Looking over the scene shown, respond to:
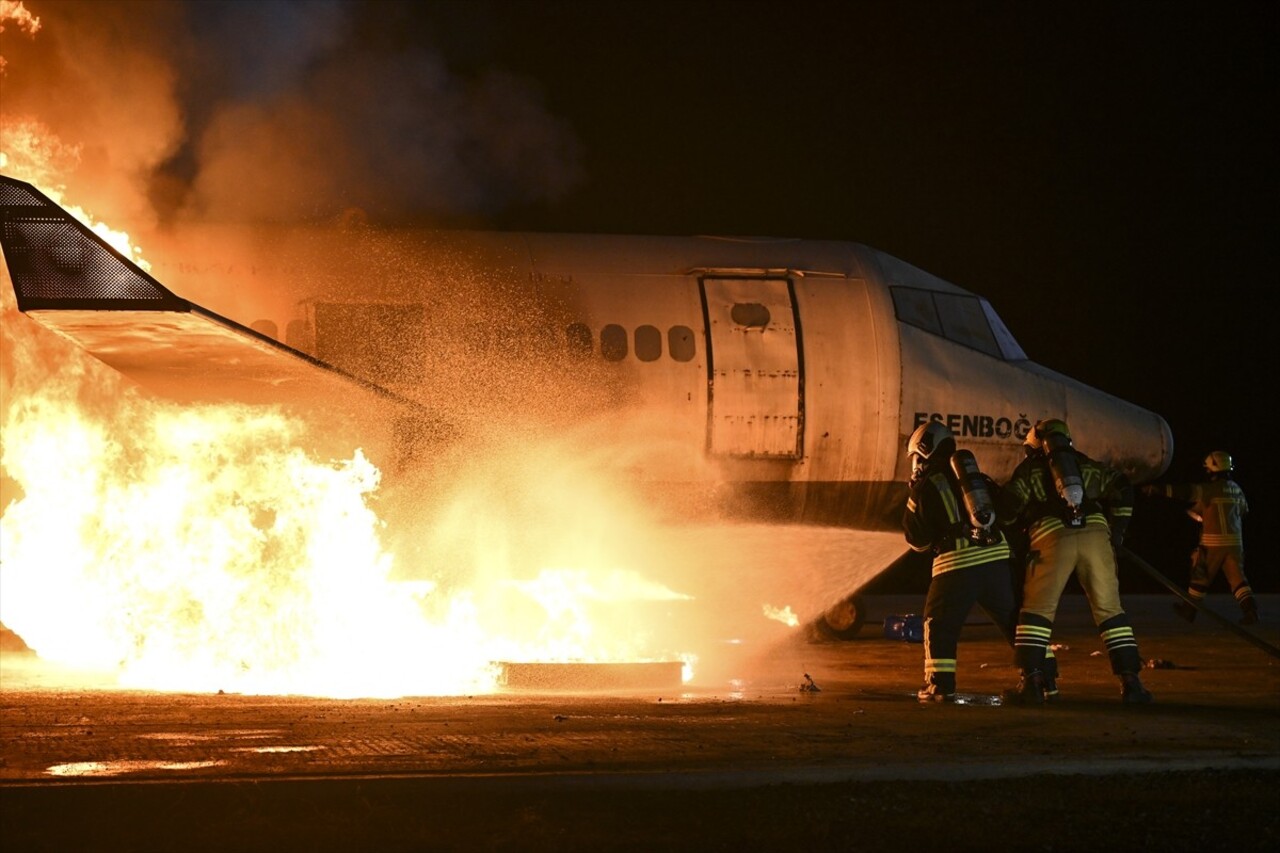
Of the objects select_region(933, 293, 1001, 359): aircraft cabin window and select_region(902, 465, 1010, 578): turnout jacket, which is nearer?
select_region(902, 465, 1010, 578): turnout jacket

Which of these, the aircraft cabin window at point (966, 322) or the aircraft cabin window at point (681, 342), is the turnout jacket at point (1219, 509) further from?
the aircraft cabin window at point (681, 342)

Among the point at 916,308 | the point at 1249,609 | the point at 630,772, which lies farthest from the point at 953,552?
the point at 1249,609

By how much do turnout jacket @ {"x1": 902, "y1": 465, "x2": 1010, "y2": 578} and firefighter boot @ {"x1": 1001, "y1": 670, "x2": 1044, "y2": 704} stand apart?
0.93 m

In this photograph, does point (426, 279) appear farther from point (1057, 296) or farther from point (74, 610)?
point (1057, 296)

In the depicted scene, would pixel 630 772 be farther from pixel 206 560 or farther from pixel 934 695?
pixel 206 560

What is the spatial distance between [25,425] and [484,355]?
13.9 feet

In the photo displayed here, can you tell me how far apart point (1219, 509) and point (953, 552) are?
8.12 metres

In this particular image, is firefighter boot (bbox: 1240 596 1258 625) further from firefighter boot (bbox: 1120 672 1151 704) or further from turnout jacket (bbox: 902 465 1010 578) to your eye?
turnout jacket (bbox: 902 465 1010 578)

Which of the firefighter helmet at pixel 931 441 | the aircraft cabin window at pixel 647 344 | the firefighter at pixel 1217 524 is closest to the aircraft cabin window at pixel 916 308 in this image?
the aircraft cabin window at pixel 647 344

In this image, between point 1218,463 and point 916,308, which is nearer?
point 916,308

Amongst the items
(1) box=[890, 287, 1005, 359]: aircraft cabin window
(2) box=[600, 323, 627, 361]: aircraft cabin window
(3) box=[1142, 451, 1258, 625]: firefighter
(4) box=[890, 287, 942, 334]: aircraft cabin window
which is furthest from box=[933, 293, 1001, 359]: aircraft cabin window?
(2) box=[600, 323, 627, 361]: aircraft cabin window

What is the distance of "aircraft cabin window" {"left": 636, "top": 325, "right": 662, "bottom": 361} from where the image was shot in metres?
16.0

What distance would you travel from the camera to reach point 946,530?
38.1 ft

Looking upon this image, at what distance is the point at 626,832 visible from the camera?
22.0ft
